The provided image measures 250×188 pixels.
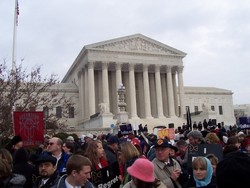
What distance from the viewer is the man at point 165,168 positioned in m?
5.83

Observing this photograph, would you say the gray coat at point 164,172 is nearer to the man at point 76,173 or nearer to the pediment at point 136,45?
the man at point 76,173

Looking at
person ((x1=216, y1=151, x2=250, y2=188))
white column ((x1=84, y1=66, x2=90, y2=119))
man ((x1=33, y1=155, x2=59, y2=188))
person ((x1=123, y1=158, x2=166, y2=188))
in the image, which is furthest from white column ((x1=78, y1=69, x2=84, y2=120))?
person ((x1=216, y1=151, x2=250, y2=188))

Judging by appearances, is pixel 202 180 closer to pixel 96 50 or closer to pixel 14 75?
pixel 14 75

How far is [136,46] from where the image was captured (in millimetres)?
65000

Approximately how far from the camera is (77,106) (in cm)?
6925

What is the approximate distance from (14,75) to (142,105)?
146 ft

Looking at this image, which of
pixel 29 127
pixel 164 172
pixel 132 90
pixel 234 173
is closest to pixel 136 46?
pixel 132 90

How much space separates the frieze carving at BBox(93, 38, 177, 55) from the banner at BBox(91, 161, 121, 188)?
2238 inches

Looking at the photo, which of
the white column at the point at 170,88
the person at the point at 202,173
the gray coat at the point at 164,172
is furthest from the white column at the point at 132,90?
the person at the point at 202,173

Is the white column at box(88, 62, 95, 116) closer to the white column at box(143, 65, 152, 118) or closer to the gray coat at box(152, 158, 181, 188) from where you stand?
the white column at box(143, 65, 152, 118)

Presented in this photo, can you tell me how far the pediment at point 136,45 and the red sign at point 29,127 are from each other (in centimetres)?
4955

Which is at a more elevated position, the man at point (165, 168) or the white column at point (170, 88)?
the white column at point (170, 88)

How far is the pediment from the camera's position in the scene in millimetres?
62366

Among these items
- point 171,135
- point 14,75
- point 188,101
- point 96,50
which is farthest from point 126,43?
point 171,135
